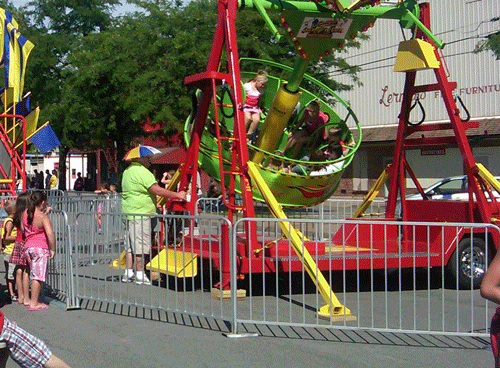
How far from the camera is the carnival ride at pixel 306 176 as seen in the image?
934cm

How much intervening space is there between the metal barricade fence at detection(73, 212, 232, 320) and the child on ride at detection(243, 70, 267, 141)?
2.47 metres

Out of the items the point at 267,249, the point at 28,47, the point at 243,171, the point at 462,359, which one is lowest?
the point at 462,359

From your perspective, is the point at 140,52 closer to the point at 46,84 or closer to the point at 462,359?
the point at 46,84

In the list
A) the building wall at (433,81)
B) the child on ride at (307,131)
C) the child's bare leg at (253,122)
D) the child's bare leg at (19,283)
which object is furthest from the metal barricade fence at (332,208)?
the building wall at (433,81)

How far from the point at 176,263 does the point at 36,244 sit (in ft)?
5.57

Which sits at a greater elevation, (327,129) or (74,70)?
(74,70)

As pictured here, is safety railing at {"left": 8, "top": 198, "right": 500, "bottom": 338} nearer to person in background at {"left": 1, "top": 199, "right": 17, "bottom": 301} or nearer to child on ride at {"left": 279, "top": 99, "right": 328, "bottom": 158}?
person in background at {"left": 1, "top": 199, "right": 17, "bottom": 301}

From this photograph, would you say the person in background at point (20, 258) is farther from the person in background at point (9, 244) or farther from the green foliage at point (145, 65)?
the green foliage at point (145, 65)

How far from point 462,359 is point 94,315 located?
13.3 feet

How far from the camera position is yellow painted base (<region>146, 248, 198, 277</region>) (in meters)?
8.52

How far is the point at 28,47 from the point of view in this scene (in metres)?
16.2

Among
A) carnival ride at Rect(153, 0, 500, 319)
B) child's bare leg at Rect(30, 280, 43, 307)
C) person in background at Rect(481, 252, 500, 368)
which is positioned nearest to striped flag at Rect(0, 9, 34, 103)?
carnival ride at Rect(153, 0, 500, 319)

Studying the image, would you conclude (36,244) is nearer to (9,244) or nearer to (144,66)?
(9,244)

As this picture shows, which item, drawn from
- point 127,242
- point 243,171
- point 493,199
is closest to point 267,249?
point 243,171
